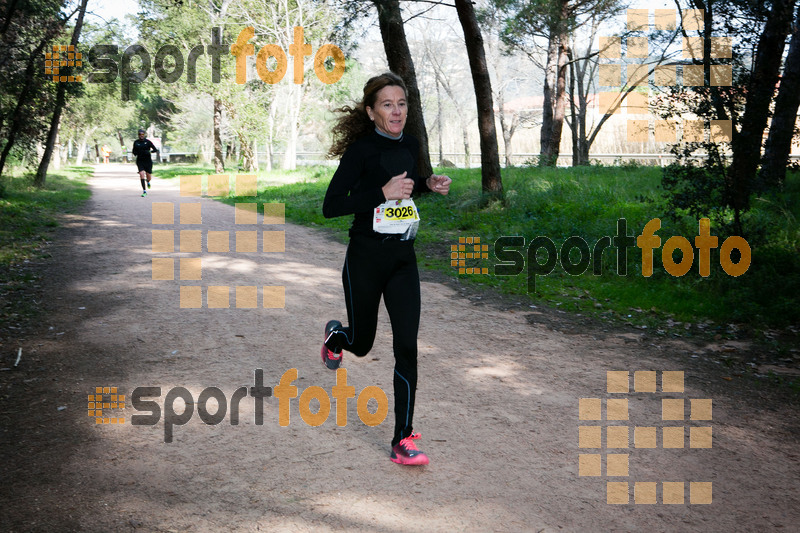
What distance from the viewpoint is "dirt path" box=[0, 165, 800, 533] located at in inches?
135

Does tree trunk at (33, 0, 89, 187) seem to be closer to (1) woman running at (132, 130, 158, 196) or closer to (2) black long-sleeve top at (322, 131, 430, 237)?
(1) woman running at (132, 130, 158, 196)

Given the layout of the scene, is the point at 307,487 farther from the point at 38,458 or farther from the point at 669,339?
the point at 669,339

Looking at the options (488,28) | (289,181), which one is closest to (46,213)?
(289,181)

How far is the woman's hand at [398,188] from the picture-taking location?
367cm

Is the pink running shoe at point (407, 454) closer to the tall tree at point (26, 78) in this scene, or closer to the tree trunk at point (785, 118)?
the tree trunk at point (785, 118)

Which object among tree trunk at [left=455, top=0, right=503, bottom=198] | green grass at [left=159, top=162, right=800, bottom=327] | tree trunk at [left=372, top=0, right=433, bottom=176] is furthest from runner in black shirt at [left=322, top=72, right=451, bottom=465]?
tree trunk at [left=372, top=0, right=433, bottom=176]

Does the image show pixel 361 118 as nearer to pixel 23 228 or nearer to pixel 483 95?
pixel 483 95

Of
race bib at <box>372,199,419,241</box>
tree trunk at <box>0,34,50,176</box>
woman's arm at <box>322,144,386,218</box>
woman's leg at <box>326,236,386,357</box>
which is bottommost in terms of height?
woman's leg at <box>326,236,386,357</box>

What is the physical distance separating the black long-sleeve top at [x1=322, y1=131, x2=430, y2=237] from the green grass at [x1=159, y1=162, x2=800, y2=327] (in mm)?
4935

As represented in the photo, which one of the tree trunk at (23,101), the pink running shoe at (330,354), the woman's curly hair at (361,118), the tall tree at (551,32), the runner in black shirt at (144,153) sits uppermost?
the tall tree at (551,32)

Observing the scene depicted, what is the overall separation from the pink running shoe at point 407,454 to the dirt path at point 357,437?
0.07m

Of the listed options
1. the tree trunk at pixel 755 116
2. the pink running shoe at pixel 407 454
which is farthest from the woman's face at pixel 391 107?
the tree trunk at pixel 755 116

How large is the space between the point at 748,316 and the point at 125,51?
35.8 meters

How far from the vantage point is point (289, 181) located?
26750mm
